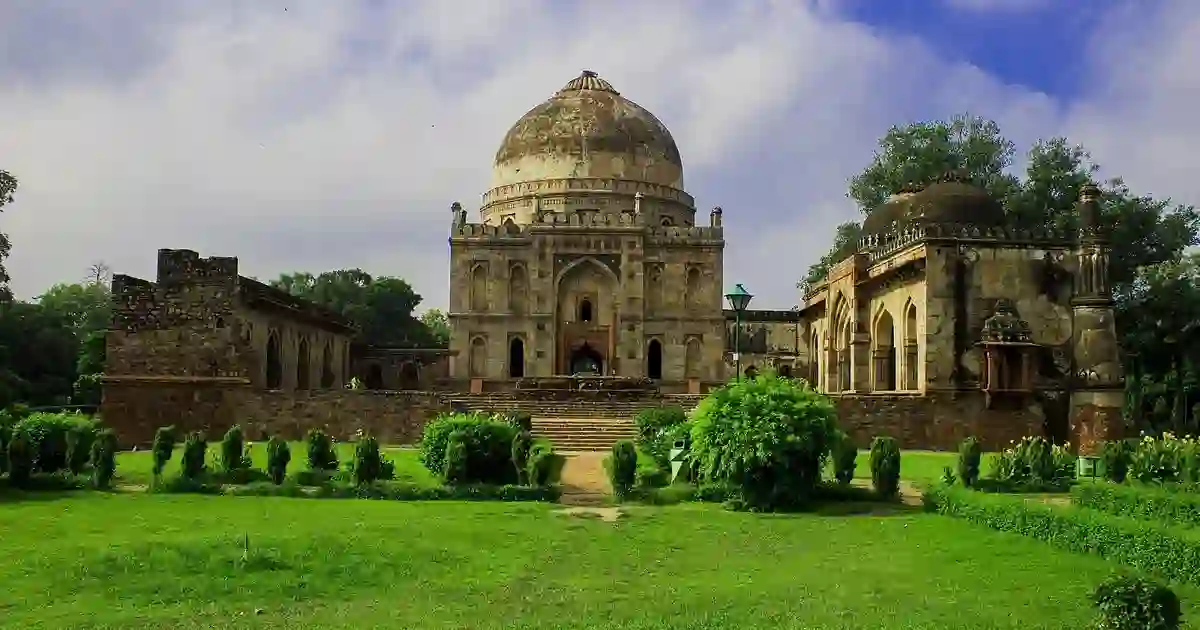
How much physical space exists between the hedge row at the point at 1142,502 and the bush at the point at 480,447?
258 inches

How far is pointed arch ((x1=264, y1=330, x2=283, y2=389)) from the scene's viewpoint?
27.0 meters

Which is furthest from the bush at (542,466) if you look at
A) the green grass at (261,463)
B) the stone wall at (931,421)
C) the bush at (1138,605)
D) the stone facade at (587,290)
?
the stone facade at (587,290)

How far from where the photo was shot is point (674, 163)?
127 ft

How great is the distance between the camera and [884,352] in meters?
27.6

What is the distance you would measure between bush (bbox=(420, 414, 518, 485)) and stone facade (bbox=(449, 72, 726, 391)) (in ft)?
→ 61.2

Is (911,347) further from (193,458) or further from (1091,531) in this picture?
(193,458)

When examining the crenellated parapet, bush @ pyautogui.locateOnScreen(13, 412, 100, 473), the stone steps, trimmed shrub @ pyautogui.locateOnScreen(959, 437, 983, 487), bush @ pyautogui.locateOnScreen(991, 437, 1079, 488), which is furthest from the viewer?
the crenellated parapet

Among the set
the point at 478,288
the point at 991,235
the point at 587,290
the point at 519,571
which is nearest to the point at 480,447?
the point at 519,571

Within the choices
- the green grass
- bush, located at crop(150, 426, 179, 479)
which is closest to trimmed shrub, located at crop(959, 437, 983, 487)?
the green grass

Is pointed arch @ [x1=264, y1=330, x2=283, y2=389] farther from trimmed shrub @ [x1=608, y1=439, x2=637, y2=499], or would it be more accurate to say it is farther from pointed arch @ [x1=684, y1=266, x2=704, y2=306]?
trimmed shrub @ [x1=608, y1=439, x2=637, y2=499]

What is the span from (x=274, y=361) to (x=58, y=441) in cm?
1257

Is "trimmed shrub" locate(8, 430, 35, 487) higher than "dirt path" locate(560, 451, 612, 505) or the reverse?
higher

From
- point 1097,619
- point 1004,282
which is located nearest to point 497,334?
point 1004,282

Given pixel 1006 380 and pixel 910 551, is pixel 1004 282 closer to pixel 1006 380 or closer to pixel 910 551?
pixel 1006 380
